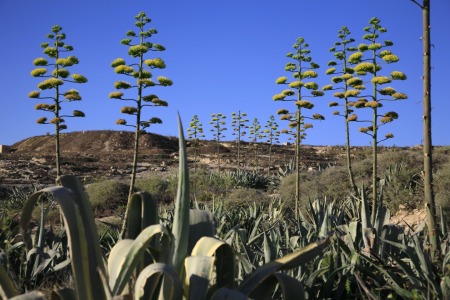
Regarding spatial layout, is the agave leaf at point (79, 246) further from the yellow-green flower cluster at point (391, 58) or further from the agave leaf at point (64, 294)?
the yellow-green flower cluster at point (391, 58)

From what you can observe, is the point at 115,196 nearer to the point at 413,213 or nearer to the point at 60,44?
the point at 60,44

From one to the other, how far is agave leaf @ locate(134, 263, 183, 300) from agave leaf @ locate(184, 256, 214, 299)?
79 millimetres

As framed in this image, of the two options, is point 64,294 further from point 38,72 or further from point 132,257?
point 38,72

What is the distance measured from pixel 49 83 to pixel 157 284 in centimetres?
662

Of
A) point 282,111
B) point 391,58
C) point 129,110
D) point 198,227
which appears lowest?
point 198,227

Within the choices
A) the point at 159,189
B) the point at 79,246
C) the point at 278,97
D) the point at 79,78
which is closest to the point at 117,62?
the point at 79,78

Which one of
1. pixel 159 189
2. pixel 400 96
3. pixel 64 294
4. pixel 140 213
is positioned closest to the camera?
pixel 64 294

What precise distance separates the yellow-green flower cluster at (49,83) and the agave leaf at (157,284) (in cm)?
652

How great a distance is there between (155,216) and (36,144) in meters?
50.5

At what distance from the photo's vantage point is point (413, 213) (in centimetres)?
972

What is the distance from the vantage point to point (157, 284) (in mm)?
2143

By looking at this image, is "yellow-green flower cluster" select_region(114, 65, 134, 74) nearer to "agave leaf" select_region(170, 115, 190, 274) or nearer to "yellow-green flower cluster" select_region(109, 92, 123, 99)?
"yellow-green flower cluster" select_region(109, 92, 123, 99)

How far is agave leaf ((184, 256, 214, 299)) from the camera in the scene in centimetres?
203

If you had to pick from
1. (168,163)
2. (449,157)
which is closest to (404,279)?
(449,157)
